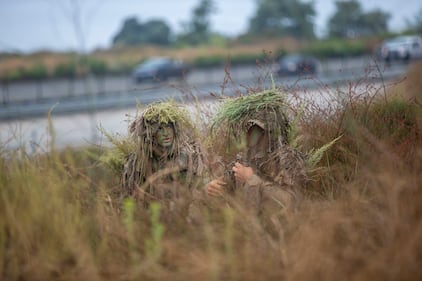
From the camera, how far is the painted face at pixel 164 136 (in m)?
4.86

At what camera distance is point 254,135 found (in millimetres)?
4898

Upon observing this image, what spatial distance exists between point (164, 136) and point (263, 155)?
854mm

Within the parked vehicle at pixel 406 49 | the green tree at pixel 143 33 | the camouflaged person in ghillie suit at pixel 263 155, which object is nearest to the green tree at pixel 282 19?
the green tree at pixel 143 33

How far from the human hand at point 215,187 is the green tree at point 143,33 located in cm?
6175

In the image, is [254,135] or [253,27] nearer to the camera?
[254,135]

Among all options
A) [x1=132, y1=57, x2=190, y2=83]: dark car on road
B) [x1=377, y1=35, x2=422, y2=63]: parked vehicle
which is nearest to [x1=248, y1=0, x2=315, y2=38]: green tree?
[x1=377, y1=35, x2=422, y2=63]: parked vehicle

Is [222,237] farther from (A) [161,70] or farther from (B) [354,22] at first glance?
(B) [354,22]

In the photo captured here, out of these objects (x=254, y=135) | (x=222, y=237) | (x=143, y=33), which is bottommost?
(x=222, y=237)

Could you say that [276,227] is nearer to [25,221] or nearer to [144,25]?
[25,221]

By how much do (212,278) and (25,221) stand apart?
1340 mm

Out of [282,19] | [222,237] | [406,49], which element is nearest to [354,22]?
[406,49]

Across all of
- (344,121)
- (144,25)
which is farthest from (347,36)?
(344,121)

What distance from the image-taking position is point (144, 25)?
71000mm

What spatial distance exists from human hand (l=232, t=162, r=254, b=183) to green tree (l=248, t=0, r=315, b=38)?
45.7 m
